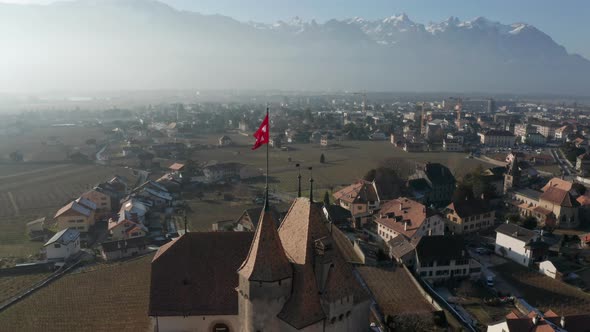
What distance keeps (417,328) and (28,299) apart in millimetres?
24093

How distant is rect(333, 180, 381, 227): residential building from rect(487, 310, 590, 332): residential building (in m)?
24.0

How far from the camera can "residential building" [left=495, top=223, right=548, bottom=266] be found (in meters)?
34.8

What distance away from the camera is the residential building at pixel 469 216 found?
42688mm

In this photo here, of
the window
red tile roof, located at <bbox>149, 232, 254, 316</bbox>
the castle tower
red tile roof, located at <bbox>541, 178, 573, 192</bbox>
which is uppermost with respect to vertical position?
the castle tower

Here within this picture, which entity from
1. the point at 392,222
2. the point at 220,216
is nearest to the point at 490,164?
the point at 392,222

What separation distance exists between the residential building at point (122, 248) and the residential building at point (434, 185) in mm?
32857

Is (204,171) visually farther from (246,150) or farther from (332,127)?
(332,127)

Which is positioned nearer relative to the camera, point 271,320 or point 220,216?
point 271,320

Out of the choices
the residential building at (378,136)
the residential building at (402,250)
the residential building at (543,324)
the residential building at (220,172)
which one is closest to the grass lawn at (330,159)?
the residential building at (378,136)

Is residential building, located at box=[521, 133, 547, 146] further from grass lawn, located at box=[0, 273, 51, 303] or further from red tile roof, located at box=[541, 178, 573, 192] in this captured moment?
grass lawn, located at box=[0, 273, 51, 303]

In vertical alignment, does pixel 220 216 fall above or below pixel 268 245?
below

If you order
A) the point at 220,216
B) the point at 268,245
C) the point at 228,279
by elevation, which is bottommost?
the point at 220,216

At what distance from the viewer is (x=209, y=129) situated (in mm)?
139250

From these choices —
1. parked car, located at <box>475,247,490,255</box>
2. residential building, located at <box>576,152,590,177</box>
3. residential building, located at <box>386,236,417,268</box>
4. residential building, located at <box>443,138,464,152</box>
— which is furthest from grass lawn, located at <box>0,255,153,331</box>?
residential building, located at <box>443,138,464,152</box>
